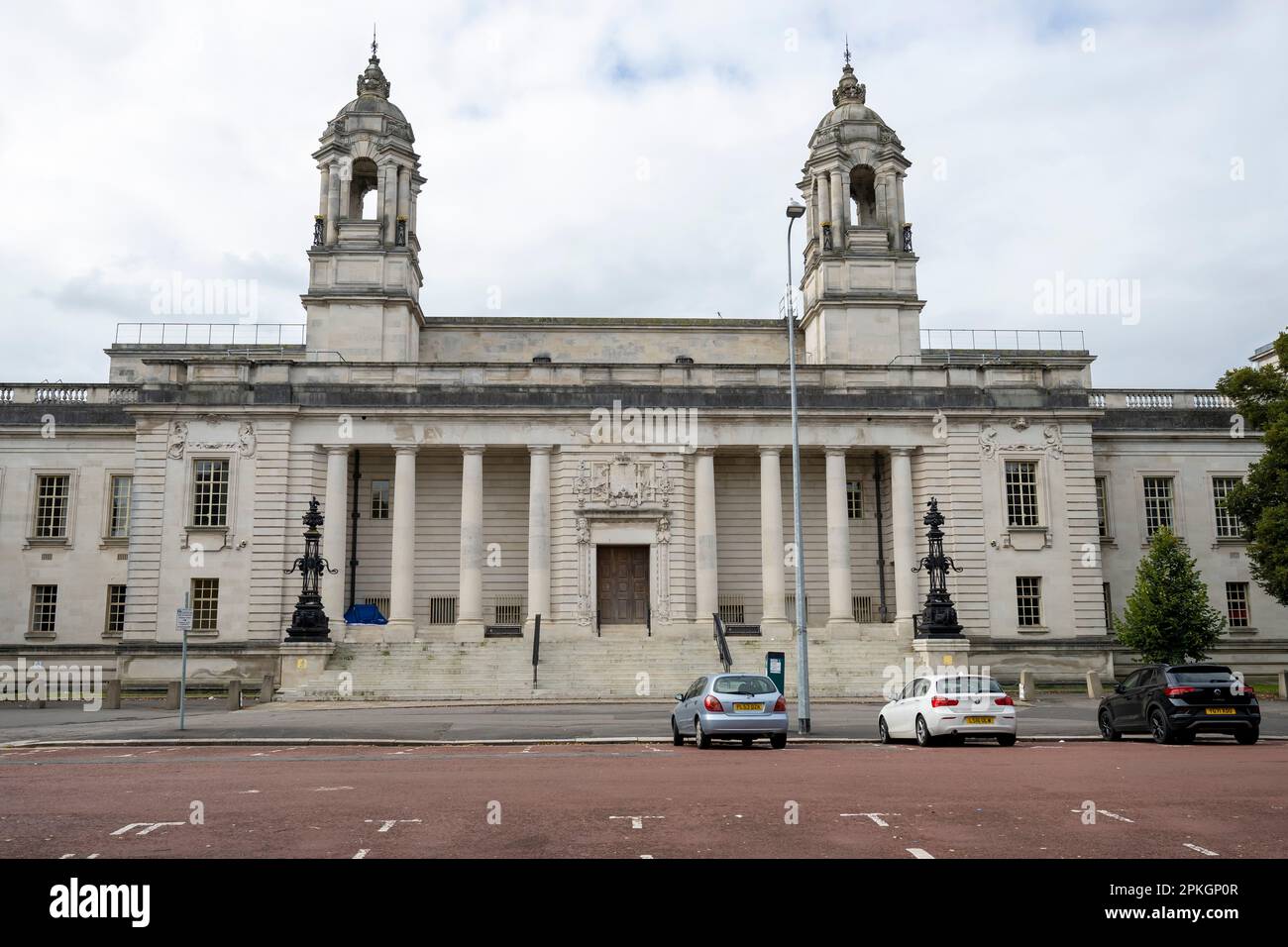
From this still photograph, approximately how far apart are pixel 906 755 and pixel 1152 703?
597cm

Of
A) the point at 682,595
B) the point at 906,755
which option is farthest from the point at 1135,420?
the point at 906,755

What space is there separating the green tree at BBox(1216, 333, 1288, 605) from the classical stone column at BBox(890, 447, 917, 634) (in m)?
11.4

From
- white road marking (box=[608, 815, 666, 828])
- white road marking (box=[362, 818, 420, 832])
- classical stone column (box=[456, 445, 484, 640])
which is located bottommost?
white road marking (box=[608, 815, 666, 828])

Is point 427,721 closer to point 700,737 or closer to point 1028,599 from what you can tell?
point 700,737

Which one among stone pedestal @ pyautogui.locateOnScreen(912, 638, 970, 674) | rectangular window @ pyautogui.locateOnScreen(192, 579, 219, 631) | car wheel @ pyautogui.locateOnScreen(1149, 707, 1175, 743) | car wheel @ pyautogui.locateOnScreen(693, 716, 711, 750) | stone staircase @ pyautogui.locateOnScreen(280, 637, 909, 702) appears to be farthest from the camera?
rectangular window @ pyautogui.locateOnScreen(192, 579, 219, 631)

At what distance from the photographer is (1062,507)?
42906 millimetres

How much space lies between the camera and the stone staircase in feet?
114

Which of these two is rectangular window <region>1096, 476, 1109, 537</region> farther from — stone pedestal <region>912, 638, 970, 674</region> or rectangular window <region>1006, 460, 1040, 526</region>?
stone pedestal <region>912, 638, 970, 674</region>

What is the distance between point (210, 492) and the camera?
4162 cm

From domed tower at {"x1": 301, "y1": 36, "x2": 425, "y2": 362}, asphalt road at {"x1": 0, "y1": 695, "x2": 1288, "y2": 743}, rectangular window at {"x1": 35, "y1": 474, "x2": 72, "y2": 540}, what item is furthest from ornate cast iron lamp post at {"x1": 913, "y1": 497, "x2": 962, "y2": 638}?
rectangular window at {"x1": 35, "y1": 474, "x2": 72, "y2": 540}

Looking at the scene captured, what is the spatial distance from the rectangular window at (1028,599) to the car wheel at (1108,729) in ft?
69.7

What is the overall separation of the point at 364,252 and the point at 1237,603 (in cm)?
4086

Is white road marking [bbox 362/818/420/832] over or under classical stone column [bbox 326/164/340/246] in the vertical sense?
under
